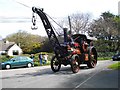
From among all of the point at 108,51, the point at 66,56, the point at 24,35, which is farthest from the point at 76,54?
the point at 24,35

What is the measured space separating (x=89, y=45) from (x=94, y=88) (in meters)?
12.4

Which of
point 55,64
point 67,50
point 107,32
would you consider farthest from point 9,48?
point 67,50

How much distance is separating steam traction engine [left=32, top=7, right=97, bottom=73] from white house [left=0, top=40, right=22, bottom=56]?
2513 inches

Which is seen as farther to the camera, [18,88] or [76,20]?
[76,20]

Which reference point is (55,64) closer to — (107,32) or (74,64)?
(74,64)

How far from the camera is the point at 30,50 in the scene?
81.8 meters

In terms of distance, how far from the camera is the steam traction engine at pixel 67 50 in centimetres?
2205

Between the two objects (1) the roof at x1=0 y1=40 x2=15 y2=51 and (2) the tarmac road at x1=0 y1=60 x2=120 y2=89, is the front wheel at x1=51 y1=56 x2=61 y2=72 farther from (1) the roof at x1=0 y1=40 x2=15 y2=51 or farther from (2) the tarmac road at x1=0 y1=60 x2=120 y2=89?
(1) the roof at x1=0 y1=40 x2=15 y2=51

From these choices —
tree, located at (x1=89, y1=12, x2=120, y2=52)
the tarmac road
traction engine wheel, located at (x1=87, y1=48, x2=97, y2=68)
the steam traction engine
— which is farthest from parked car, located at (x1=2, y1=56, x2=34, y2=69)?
tree, located at (x1=89, y1=12, x2=120, y2=52)

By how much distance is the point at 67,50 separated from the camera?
72.5ft

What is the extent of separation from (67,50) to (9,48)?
72.5m

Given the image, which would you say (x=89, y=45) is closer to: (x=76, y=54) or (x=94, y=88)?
(x=76, y=54)

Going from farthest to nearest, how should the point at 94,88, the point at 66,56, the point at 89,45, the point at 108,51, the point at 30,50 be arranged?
the point at 30,50, the point at 108,51, the point at 89,45, the point at 66,56, the point at 94,88

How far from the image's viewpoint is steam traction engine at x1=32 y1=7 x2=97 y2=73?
22048 millimetres
